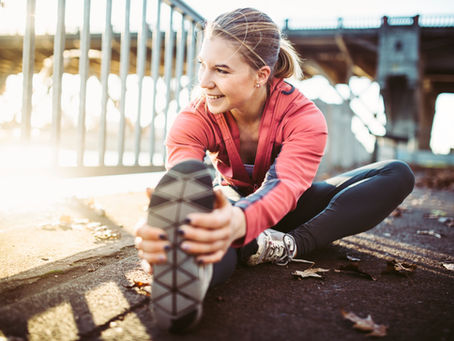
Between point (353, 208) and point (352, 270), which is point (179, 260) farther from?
point (353, 208)

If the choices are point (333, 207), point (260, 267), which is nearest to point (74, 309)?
point (260, 267)

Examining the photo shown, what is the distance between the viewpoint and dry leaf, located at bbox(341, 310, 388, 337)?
1.04 metres

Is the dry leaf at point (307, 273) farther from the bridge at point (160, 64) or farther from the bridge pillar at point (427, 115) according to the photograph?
the bridge pillar at point (427, 115)

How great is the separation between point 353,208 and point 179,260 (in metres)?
1.08

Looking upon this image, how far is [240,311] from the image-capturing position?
3.79 feet

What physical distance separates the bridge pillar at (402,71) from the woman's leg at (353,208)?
12.0 m

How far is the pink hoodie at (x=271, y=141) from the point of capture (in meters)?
1.36

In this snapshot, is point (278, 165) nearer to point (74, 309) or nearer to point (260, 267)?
point (260, 267)

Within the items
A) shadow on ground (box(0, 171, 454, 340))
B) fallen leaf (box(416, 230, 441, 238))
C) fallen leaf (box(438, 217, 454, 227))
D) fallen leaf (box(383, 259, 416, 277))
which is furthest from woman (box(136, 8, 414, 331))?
fallen leaf (box(438, 217, 454, 227))

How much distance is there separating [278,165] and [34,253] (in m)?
1.13

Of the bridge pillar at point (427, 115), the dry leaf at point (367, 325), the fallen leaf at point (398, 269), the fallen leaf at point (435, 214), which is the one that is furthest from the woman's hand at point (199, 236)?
the bridge pillar at point (427, 115)

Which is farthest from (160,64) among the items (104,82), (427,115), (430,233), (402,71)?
(427,115)

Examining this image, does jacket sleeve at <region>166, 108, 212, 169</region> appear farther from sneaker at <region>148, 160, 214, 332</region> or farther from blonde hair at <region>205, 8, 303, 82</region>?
sneaker at <region>148, 160, 214, 332</region>

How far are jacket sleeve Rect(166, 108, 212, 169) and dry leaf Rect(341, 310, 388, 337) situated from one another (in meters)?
0.80
